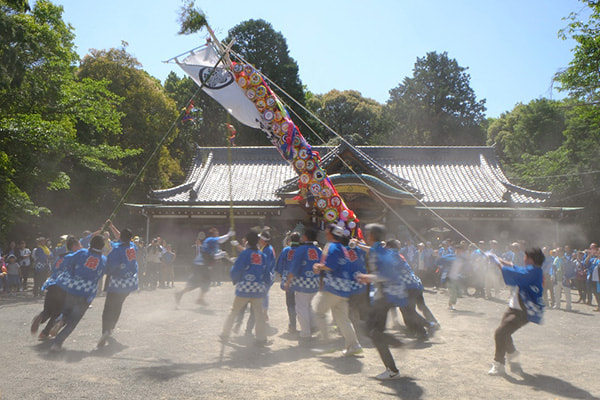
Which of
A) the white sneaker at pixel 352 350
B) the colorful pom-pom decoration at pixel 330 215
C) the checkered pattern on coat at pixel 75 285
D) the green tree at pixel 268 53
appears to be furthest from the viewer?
the green tree at pixel 268 53

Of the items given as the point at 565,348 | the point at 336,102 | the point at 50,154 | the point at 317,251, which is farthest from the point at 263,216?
the point at 336,102

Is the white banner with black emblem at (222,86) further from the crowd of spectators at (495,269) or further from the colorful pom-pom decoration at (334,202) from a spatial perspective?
the crowd of spectators at (495,269)

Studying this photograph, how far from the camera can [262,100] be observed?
29.7 feet

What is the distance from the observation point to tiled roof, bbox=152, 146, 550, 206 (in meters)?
20.8

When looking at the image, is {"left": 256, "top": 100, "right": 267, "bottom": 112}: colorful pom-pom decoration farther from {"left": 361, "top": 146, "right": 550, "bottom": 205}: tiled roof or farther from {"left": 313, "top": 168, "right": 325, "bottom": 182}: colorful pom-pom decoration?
{"left": 361, "top": 146, "right": 550, "bottom": 205}: tiled roof

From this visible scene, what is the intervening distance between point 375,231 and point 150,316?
580 cm

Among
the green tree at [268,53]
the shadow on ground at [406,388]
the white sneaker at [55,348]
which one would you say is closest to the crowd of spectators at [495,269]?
the shadow on ground at [406,388]

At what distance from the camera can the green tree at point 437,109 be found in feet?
131

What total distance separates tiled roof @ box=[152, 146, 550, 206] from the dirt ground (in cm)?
1138

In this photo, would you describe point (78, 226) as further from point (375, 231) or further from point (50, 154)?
point (375, 231)

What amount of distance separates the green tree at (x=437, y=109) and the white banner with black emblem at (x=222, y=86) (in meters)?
31.4

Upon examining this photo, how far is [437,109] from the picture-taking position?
4053 cm

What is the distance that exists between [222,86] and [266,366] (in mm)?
5475

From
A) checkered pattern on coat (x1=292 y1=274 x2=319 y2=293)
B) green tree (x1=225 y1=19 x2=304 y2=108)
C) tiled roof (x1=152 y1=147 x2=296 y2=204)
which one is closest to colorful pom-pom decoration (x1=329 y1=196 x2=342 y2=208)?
checkered pattern on coat (x1=292 y1=274 x2=319 y2=293)
